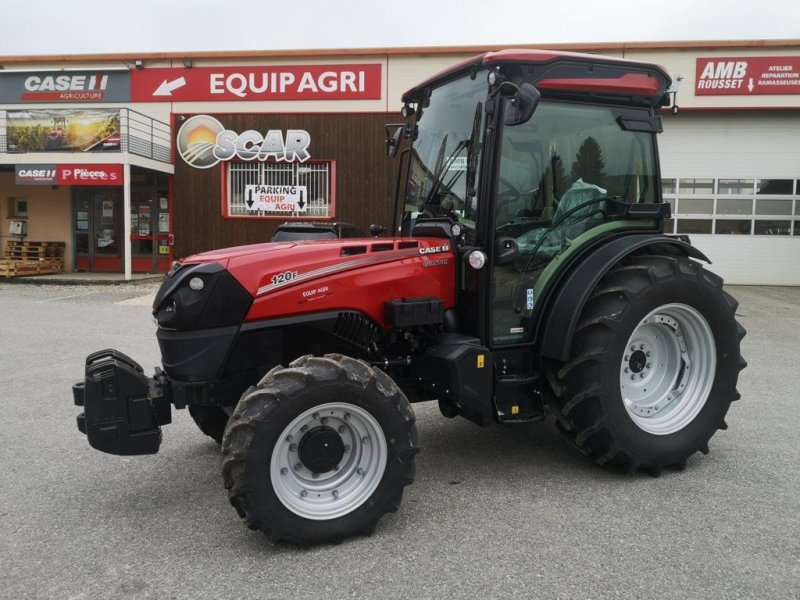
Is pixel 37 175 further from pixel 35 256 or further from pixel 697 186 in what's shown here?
pixel 697 186

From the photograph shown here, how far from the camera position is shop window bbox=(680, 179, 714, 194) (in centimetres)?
1641

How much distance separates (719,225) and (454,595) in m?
16.4

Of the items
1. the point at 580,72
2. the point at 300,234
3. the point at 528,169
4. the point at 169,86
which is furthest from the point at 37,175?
the point at 580,72

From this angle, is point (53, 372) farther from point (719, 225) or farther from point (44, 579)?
point (719, 225)

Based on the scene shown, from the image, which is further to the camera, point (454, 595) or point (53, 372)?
point (53, 372)

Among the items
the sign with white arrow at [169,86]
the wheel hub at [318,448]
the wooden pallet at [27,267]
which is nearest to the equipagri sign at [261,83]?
the sign with white arrow at [169,86]

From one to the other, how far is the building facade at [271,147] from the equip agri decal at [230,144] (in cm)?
4

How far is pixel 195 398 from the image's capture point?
324 cm

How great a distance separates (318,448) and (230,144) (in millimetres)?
15600

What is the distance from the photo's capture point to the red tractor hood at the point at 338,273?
3.25m

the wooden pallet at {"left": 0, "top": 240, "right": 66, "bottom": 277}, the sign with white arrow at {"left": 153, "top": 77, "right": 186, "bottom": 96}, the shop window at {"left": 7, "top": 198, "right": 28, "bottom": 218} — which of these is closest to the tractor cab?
the sign with white arrow at {"left": 153, "top": 77, "right": 186, "bottom": 96}

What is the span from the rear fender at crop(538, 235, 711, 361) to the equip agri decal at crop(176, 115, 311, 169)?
14.2m

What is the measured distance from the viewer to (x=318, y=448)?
3.07 metres

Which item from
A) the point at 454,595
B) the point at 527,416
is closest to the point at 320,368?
the point at 454,595
